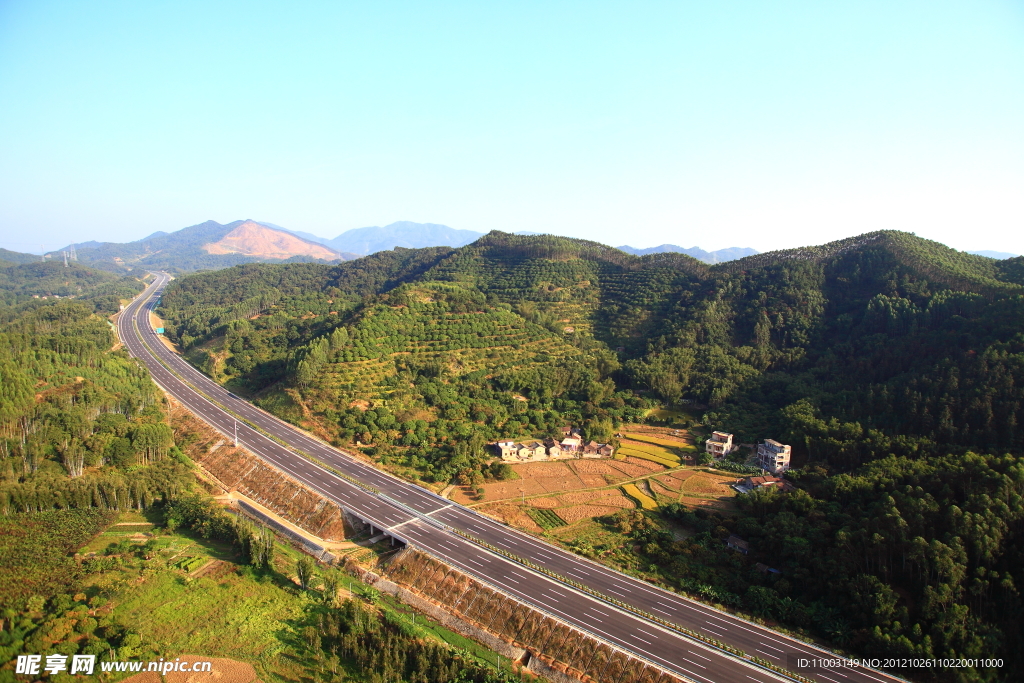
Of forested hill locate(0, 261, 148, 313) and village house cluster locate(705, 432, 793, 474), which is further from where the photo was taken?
forested hill locate(0, 261, 148, 313)

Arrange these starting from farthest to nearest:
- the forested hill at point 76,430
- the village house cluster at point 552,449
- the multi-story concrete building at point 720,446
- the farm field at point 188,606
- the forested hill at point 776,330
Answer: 1. the village house cluster at point 552,449
2. the multi-story concrete building at point 720,446
3. the forested hill at point 776,330
4. the forested hill at point 76,430
5. the farm field at point 188,606

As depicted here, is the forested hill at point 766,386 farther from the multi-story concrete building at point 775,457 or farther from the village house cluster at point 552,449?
the village house cluster at point 552,449

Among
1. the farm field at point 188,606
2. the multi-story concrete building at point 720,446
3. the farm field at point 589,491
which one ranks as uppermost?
the multi-story concrete building at point 720,446

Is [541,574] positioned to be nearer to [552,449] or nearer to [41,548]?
[552,449]

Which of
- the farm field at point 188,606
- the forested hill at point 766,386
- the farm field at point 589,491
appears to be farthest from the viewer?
the farm field at point 589,491

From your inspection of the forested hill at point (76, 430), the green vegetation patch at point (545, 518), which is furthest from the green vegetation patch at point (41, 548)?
the green vegetation patch at point (545, 518)

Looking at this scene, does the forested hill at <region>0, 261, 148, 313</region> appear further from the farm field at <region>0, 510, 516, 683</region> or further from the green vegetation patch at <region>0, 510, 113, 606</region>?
the farm field at <region>0, 510, 516, 683</region>

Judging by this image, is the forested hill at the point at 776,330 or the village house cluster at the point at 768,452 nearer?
the forested hill at the point at 776,330

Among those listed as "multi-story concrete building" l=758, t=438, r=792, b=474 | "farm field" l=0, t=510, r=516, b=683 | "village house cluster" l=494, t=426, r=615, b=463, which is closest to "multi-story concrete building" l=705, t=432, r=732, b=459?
"multi-story concrete building" l=758, t=438, r=792, b=474
